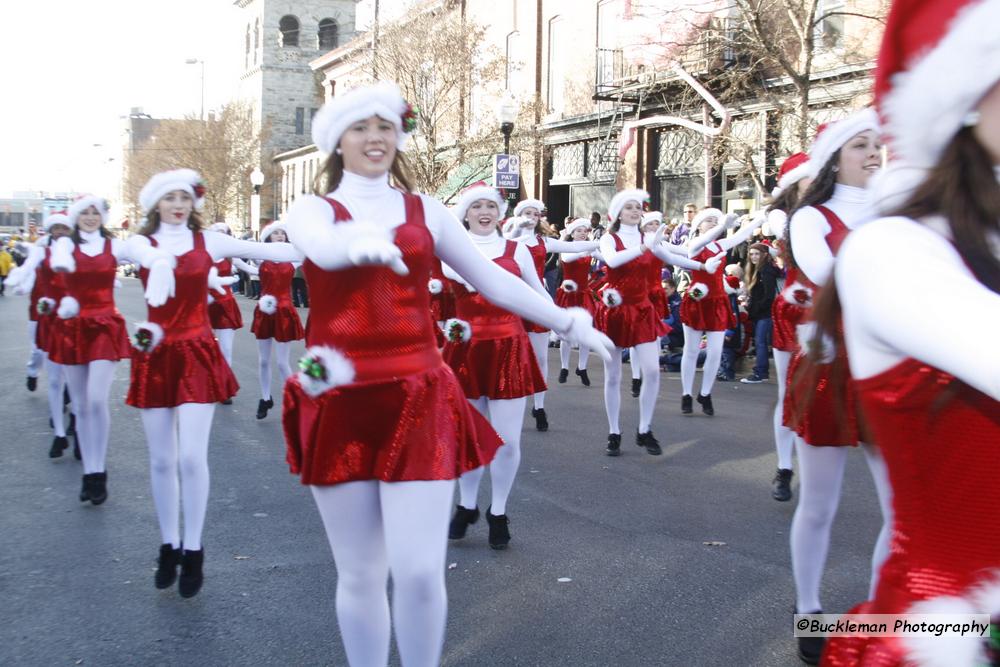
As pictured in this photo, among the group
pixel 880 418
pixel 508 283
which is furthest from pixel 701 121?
pixel 880 418

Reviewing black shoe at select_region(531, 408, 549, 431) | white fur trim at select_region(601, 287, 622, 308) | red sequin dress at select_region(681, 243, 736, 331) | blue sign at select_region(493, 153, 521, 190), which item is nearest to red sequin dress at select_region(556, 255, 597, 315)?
red sequin dress at select_region(681, 243, 736, 331)

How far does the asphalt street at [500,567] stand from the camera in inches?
166

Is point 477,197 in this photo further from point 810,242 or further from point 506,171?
point 506,171

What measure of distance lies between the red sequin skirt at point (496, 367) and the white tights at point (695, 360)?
4.41m

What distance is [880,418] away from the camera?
62.3 inches

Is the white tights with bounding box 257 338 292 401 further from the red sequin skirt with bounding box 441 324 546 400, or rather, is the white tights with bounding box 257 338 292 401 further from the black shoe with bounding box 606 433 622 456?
the red sequin skirt with bounding box 441 324 546 400

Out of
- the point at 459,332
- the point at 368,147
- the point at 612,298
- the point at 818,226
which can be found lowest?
the point at 459,332

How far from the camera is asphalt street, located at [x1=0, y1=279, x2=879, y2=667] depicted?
421cm

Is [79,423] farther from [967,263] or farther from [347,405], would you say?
[967,263]

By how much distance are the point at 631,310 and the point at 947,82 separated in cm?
741

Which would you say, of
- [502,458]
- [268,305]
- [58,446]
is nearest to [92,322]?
[58,446]

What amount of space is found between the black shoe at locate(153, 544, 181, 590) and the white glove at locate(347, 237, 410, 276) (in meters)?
2.84

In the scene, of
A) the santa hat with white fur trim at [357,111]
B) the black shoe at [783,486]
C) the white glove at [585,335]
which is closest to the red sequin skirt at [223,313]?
the black shoe at [783,486]

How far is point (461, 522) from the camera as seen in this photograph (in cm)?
588
